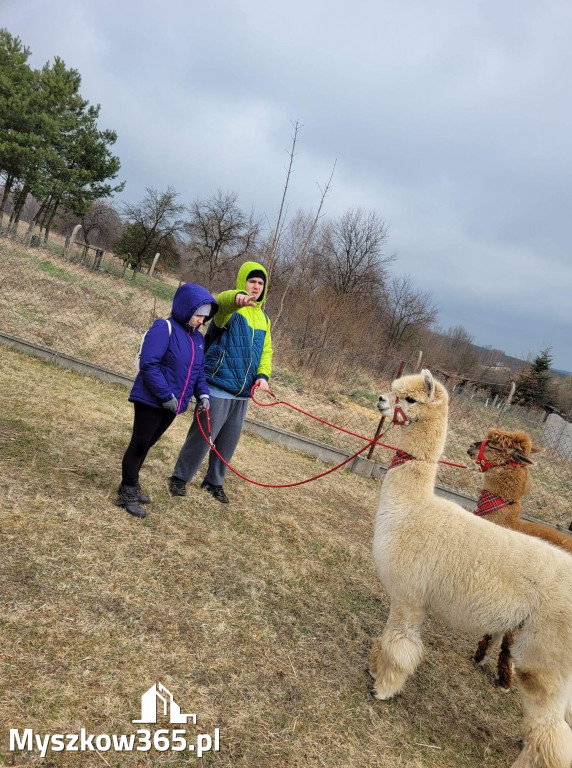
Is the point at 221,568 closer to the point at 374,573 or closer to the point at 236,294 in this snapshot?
the point at 374,573

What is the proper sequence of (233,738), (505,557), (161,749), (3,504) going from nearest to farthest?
(161,749) → (233,738) → (505,557) → (3,504)

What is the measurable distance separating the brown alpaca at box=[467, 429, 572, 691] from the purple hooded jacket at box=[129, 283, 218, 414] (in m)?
2.26

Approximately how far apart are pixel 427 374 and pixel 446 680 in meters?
1.94

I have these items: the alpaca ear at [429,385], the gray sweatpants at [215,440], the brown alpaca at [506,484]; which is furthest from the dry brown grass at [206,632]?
the alpaca ear at [429,385]

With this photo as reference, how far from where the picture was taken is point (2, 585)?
2361 millimetres

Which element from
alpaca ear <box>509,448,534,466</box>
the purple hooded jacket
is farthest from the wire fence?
the purple hooded jacket

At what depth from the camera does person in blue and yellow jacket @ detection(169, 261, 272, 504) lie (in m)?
3.87

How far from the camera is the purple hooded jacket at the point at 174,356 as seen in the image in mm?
3127

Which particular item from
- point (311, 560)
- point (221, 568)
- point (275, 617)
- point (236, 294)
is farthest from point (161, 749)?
point (236, 294)

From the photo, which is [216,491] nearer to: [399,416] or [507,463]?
[399,416]

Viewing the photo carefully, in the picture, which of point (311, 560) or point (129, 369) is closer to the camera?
point (311, 560)

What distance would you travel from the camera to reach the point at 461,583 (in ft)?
7.55

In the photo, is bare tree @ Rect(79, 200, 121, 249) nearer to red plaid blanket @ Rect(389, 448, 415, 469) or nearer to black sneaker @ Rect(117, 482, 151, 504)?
black sneaker @ Rect(117, 482, 151, 504)

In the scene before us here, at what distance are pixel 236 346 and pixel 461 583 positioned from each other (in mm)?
2483
